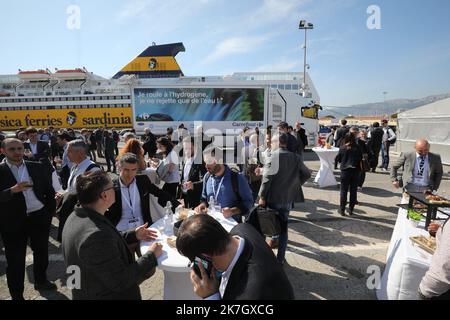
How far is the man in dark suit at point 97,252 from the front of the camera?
153 centimetres

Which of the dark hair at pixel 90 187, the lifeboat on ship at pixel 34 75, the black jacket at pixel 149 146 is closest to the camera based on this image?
the dark hair at pixel 90 187

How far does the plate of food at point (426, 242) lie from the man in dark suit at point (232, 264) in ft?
6.55

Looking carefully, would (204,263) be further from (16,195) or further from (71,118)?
(71,118)

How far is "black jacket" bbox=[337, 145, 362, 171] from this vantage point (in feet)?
17.4

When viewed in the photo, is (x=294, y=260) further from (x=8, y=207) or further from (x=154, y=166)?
(x=8, y=207)

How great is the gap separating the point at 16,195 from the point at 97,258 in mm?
2086

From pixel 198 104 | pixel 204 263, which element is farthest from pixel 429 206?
pixel 198 104

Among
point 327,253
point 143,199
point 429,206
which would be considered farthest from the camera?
point 327,253

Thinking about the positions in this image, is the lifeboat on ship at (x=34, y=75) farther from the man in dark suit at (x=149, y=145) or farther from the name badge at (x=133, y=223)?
the name badge at (x=133, y=223)

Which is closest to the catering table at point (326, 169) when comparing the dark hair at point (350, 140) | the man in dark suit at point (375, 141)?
Result: the dark hair at point (350, 140)

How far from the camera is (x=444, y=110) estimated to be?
1115 centimetres

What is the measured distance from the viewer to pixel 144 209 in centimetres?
295
